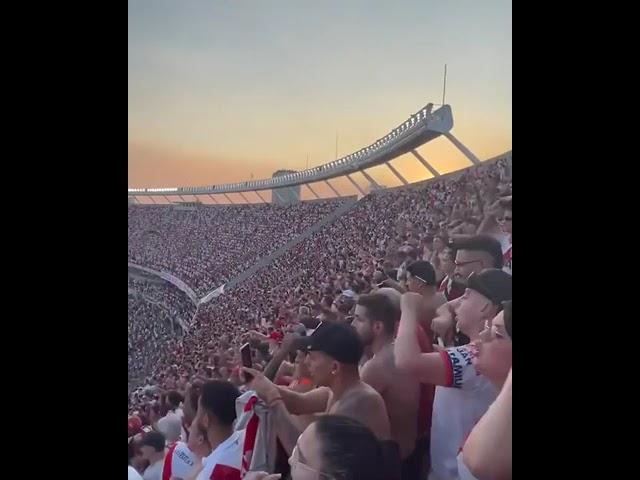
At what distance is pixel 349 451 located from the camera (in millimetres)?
2125

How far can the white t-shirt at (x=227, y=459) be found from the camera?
86.3 inches

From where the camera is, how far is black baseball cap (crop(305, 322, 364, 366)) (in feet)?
7.08

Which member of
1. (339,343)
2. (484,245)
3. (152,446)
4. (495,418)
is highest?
(484,245)

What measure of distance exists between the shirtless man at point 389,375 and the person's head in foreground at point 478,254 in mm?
279

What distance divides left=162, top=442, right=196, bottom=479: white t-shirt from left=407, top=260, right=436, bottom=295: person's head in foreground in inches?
38.8

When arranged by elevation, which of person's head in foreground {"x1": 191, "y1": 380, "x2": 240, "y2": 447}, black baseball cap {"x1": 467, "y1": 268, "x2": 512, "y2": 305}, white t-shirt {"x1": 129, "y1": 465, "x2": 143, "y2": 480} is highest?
black baseball cap {"x1": 467, "y1": 268, "x2": 512, "y2": 305}

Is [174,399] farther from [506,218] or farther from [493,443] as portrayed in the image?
[506,218]

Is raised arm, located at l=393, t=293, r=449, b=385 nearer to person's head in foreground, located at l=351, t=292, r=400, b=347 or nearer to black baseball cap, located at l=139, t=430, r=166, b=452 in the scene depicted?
person's head in foreground, located at l=351, t=292, r=400, b=347

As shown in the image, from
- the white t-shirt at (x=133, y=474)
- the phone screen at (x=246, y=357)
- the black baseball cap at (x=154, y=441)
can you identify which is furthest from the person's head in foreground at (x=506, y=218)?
the white t-shirt at (x=133, y=474)

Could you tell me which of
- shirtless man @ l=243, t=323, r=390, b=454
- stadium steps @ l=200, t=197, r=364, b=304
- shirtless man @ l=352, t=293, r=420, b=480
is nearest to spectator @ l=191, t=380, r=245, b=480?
shirtless man @ l=243, t=323, r=390, b=454

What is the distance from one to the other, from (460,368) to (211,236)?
1.01 meters

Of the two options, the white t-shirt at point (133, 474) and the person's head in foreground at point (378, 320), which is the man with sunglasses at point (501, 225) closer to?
the person's head in foreground at point (378, 320)

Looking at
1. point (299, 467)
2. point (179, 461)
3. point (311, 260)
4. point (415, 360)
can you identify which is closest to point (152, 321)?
point (179, 461)

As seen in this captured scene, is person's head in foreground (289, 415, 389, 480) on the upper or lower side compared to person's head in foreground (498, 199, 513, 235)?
lower
